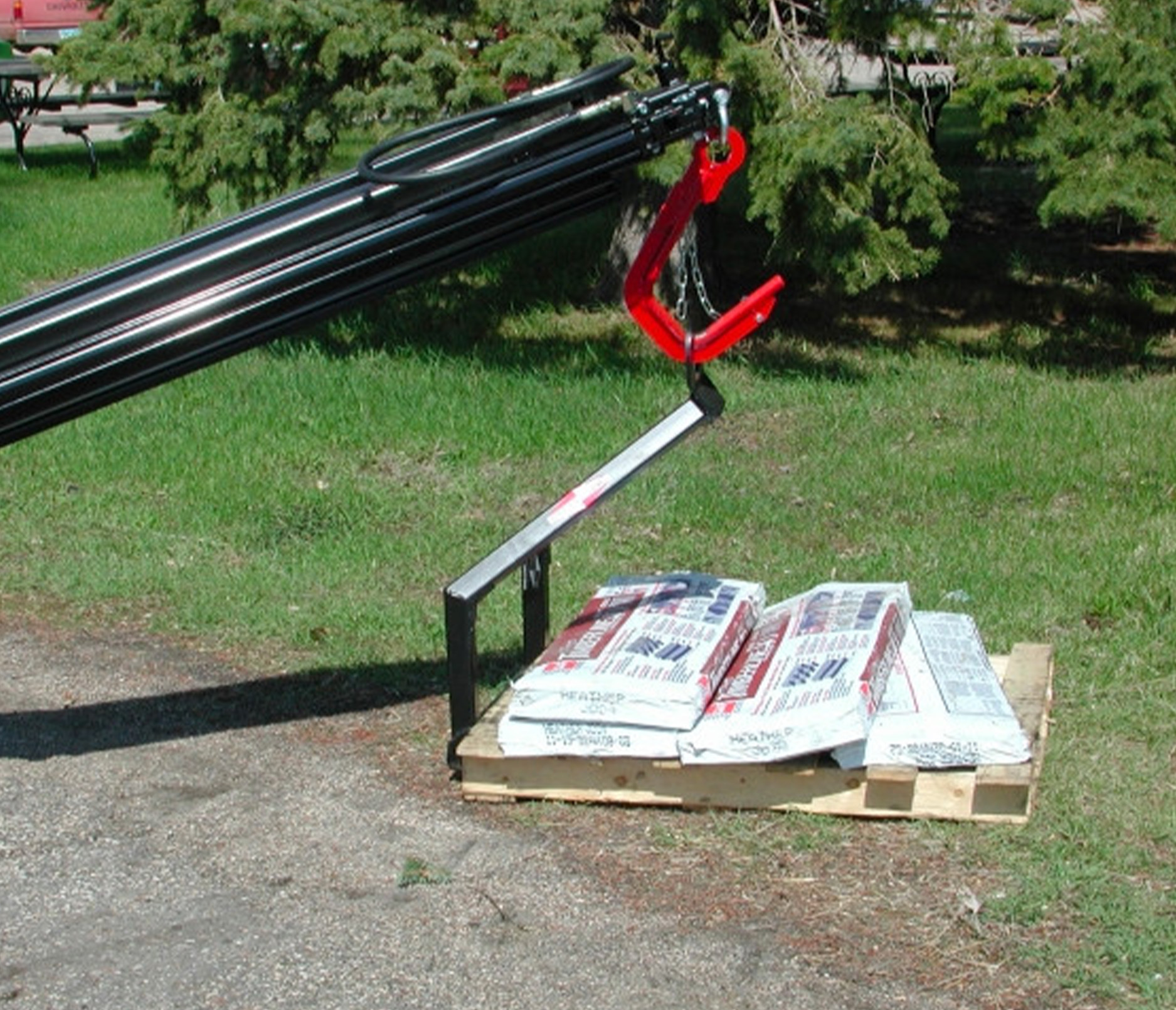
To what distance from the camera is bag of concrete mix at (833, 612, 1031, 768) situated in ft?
14.1

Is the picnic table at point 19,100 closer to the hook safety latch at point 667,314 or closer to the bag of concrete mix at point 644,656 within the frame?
the bag of concrete mix at point 644,656

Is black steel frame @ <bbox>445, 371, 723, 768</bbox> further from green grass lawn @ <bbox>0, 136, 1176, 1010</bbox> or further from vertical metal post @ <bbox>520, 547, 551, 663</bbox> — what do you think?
green grass lawn @ <bbox>0, 136, 1176, 1010</bbox>

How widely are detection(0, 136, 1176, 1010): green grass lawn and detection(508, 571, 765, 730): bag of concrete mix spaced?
686mm

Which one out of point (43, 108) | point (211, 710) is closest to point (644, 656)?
point (211, 710)

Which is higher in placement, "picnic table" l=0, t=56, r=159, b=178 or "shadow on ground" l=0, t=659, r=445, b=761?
"shadow on ground" l=0, t=659, r=445, b=761

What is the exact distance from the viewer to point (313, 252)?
447 centimetres

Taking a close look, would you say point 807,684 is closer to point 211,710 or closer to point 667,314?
point 667,314

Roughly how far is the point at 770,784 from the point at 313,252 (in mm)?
1785

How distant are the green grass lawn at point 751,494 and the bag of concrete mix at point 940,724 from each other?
200mm

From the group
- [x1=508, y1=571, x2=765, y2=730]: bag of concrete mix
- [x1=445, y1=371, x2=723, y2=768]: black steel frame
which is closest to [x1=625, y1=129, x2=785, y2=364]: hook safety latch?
[x1=445, y1=371, x2=723, y2=768]: black steel frame

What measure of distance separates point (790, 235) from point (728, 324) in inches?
169

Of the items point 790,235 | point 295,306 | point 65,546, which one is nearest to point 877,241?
point 790,235

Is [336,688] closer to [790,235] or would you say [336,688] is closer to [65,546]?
[65,546]

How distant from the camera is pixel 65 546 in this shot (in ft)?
23.0
